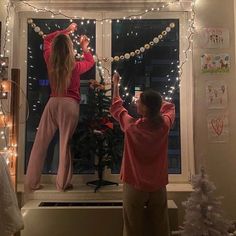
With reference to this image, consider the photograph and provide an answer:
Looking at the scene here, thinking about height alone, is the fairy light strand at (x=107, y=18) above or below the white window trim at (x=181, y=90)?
above

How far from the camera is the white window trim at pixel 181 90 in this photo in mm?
3168

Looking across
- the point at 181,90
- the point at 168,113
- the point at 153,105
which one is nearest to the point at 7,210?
the point at 153,105

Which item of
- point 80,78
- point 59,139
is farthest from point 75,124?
point 80,78

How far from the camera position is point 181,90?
127 inches

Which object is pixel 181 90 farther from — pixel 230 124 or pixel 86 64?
pixel 86 64

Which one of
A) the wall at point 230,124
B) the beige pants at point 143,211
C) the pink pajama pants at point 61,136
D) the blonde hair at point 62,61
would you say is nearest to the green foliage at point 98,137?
the pink pajama pants at point 61,136

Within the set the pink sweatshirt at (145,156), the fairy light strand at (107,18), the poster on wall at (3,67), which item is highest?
the fairy light strand at (107,18)

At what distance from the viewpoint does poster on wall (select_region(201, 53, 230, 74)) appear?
10.1 ft

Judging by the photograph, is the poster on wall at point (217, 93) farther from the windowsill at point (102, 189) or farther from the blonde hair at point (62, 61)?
the blonde hair at point (62, 61)

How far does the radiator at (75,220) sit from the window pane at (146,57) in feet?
3.04

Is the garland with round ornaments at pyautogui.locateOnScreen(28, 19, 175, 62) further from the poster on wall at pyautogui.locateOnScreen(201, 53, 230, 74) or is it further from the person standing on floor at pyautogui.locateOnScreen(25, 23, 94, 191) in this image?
the poster on wall at pyautogui.locateOnScreen(201, 53, 230, 74)

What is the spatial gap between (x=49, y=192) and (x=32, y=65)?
4.05 feet

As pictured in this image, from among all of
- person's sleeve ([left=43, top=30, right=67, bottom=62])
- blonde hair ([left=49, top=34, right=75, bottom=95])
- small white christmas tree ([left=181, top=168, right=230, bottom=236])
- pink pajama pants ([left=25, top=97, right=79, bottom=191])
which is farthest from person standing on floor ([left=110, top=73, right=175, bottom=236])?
person's sleeve ([left=43, top=30, right=67, bottom=62])

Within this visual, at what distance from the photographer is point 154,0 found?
3.15 m
